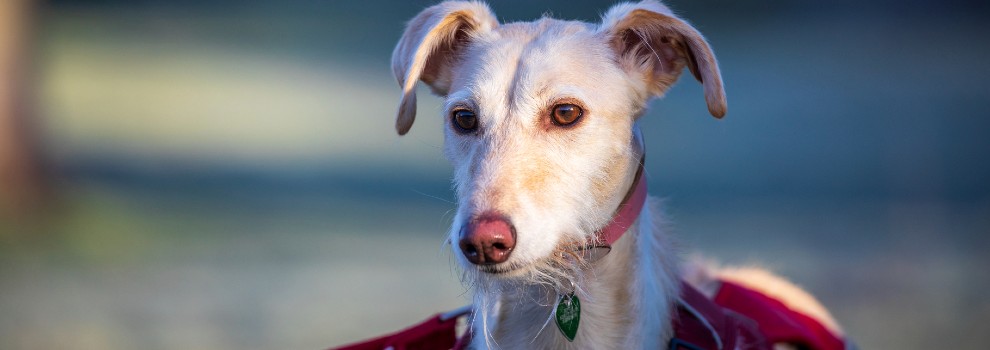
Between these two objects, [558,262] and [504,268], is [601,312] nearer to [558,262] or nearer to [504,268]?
[558,262]

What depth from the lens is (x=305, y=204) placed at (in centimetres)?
966

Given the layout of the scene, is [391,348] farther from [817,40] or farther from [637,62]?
[817,40]

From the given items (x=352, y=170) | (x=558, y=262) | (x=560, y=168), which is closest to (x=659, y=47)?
(x=560, y=168)

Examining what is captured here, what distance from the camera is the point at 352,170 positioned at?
38.5ft

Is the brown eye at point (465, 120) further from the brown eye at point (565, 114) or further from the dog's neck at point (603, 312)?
the dog's neck at point (603, 312)

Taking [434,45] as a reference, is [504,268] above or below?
below

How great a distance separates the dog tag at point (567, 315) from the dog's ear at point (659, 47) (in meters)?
0.61

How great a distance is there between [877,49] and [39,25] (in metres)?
10.9

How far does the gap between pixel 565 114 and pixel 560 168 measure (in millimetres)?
150

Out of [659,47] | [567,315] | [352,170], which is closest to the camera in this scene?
[567,315]

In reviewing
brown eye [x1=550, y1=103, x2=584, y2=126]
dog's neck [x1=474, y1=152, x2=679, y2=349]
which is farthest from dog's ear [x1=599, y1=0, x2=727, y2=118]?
dog's neck [x1=474, y1=152, x2=679, y2=349]

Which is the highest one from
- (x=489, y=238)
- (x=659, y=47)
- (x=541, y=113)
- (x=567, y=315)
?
(x=659, y=47)

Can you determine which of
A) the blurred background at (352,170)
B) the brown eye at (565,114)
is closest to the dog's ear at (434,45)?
the blurred background at (352,170)

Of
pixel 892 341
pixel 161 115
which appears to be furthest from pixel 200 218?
pixel 161 115
